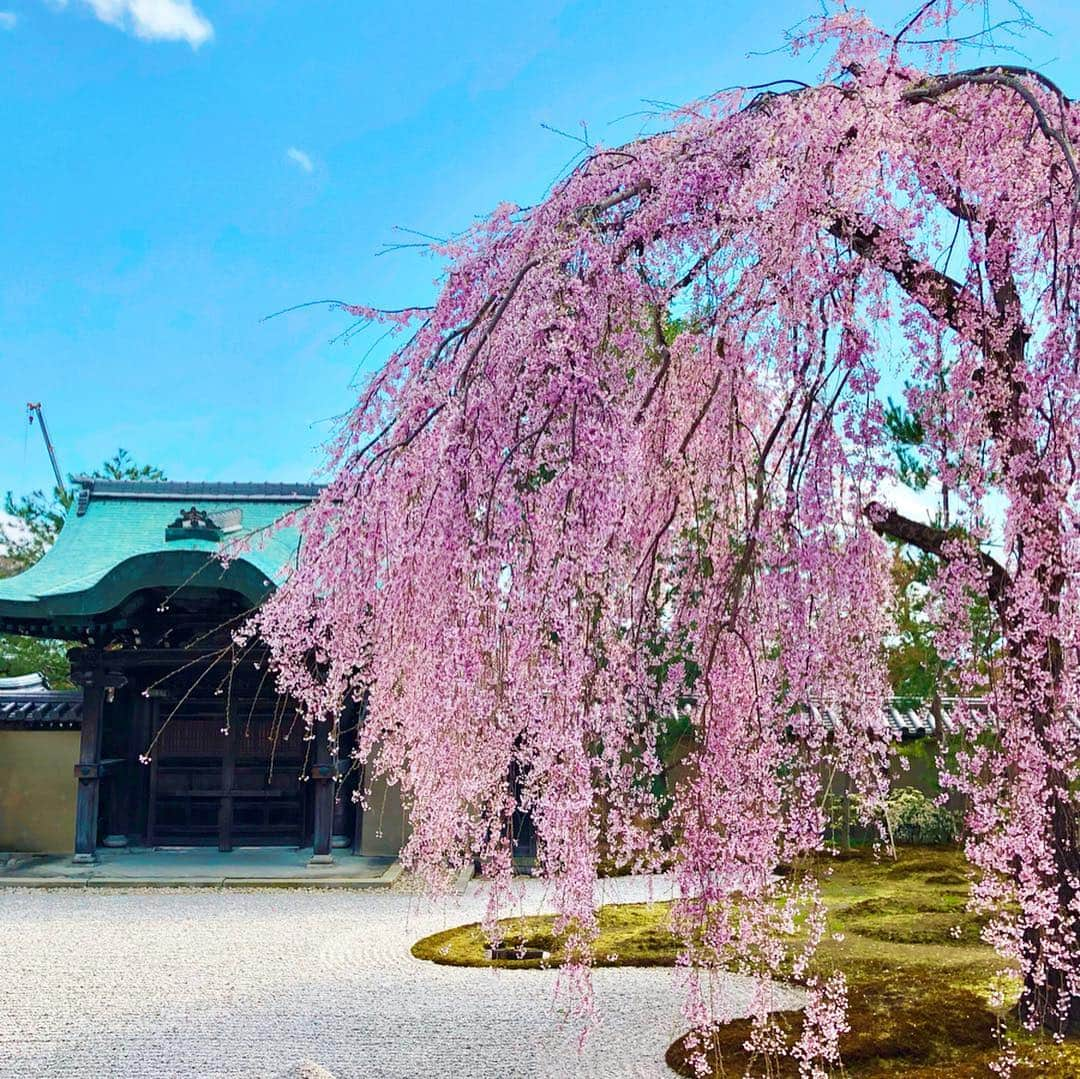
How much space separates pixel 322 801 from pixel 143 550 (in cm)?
484

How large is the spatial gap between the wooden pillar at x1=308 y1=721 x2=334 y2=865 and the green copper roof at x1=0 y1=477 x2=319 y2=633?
186cm

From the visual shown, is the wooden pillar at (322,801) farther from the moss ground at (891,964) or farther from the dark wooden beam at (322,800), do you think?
the moss ground at (891,964)

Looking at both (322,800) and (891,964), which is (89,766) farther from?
(891,964)

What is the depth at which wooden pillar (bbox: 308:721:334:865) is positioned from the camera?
11414mm

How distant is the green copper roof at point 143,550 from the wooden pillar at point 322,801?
1.86 metres

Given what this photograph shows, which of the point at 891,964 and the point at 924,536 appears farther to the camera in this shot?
the point at 891,964

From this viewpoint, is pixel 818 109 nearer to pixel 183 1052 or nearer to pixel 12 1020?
pixel 183 1052

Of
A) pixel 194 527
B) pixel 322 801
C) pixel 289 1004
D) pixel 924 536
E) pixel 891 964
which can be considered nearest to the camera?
pixel 924 536

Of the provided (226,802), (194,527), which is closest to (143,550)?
(194,527)

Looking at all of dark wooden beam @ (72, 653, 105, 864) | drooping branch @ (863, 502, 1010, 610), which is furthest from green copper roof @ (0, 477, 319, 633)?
drooping branch @ (863, 502, 1010, 610)

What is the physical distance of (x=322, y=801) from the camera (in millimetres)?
11531

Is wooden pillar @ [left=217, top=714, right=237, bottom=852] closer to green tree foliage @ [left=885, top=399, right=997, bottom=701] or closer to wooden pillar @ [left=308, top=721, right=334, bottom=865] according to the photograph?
wooden pillar @ [left=308, top=721, right=334, bottom=865]

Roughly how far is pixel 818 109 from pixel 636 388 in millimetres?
1023

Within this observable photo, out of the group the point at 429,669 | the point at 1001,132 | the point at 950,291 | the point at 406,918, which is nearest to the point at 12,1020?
the point at 406,918
